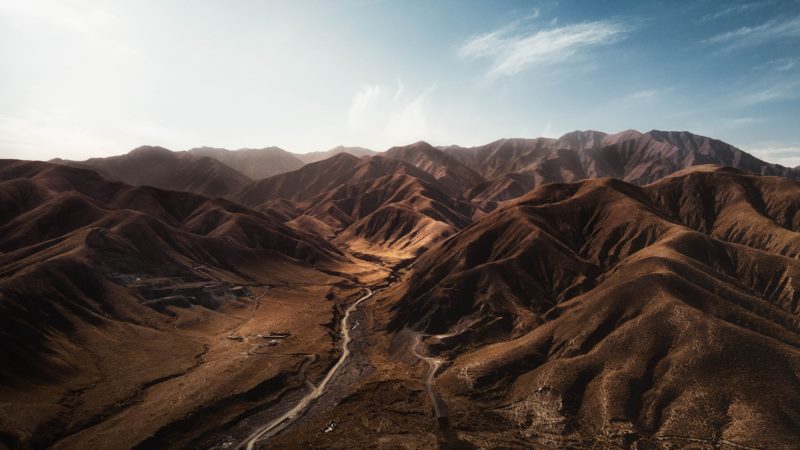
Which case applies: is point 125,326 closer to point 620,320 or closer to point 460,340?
point 460,340

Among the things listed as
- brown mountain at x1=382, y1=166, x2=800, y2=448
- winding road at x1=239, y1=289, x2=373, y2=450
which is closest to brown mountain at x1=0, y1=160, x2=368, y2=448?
winding road at x1=239, y1=289, x2=373, y2=450

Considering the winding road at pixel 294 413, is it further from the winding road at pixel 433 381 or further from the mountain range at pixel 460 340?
the winding road at pixel 433 381

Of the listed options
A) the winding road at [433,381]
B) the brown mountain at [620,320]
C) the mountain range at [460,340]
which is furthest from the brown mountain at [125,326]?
the brown mountain at [620,320]

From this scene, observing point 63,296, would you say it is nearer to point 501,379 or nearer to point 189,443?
point 189,443

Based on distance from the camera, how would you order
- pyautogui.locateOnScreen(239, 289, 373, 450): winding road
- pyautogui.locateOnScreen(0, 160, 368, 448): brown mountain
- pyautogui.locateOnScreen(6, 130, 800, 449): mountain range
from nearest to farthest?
pyautogui.locateOnScreen(6, 130, 800, 449): mountain range < pyautogui.locateOnScreen(239, 289, 373, 450): winding road < pyautogui.locateOnScreen(0, 160, 368, 448): brown mountain

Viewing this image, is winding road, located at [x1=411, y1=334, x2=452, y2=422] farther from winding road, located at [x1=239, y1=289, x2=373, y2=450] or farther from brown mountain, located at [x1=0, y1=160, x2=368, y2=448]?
brown mountain, located at [x1=0, y1=160, x2=368, y2=448]

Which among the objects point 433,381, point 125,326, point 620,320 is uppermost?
point 620,320

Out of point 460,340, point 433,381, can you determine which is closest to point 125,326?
point 433,381

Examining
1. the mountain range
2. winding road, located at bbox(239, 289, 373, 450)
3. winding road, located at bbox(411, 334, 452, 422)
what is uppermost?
the mountain range

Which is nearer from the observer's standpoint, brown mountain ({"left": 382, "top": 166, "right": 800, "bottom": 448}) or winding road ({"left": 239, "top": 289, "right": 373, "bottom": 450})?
brown mountain ({"left": 382, "top": 166, "right": 800, "bottom": 448})
